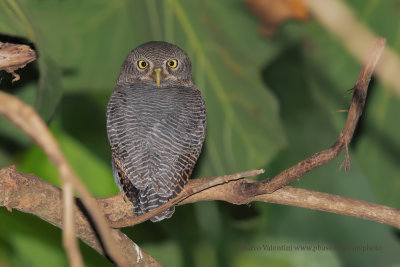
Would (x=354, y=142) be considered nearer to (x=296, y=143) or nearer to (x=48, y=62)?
(x=296, y=143)

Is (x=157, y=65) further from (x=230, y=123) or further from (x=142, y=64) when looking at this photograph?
(x=230, y=123)

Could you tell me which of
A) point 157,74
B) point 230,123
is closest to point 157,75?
point 157,74

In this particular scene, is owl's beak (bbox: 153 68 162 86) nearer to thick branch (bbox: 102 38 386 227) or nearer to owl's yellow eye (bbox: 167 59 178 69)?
owl's yellow eye (bbox: 167 59 178 69)

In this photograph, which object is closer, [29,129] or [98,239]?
[29,129]

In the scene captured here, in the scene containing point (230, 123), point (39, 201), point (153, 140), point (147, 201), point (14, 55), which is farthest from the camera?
point (230, 123)

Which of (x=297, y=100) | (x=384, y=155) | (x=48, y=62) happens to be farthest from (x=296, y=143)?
(x=48, y=62)

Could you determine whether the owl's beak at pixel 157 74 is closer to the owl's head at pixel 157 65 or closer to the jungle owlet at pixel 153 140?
the owl's head at pixel 157 65

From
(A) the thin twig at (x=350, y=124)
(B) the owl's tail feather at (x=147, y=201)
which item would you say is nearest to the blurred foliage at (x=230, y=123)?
(B) the owl's tail feather at (x=147, y=201)
